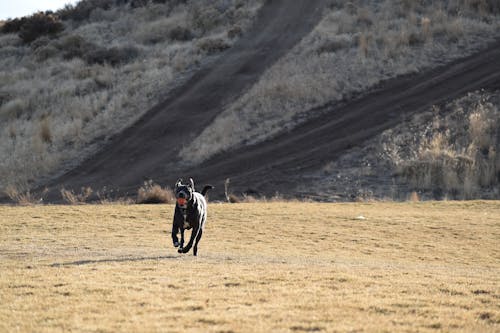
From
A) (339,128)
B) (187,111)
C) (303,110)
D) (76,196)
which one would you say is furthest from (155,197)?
(187,111)

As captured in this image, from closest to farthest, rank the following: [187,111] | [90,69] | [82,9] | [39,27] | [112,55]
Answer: [187,111]
[90,69]
[112,55]
[39,27]
[82,9]

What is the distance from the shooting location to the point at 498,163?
2892 cm

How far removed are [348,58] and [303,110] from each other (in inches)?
247

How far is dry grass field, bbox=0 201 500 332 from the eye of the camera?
25.2 feet

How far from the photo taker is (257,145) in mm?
33000

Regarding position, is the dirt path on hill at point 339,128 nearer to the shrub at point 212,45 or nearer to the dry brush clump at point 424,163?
the dry brush clump at point 424,163

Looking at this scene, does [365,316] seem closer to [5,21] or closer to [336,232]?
[336,232]

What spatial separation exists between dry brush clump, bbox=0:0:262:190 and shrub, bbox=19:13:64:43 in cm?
21

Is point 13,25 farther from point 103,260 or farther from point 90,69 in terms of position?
point 103,260

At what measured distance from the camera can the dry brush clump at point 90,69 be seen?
117ft

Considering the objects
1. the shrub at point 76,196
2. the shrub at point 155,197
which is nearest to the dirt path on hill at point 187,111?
the shrub at point 76,196

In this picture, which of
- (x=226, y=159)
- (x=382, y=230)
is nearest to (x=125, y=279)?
(x=382, y=230)

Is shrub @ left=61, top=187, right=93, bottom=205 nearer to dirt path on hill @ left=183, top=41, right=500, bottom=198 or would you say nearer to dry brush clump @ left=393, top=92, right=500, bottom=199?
dirt path on hill @ left=183, top=41, right=500, bottom=198

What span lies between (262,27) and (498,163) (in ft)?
85.4
